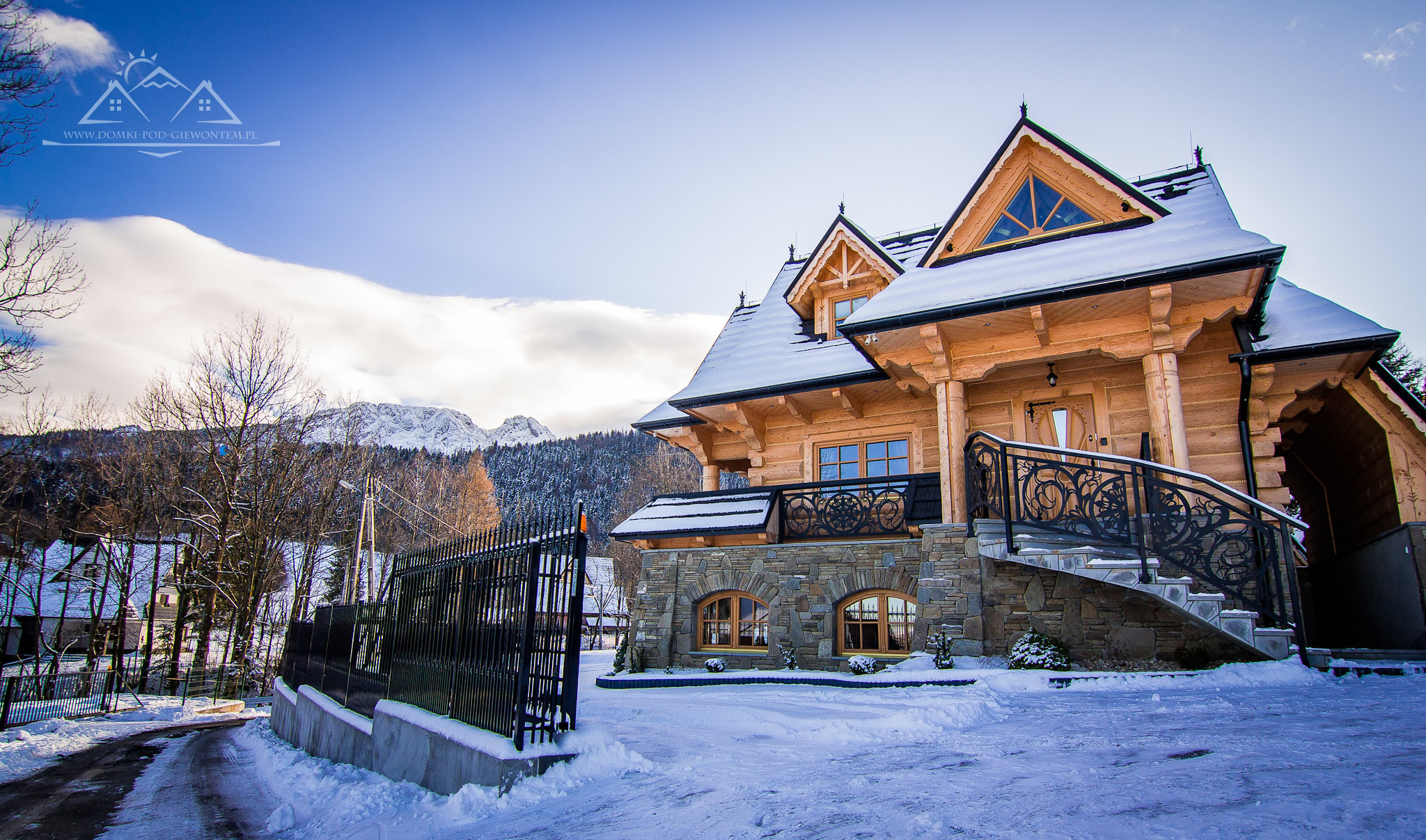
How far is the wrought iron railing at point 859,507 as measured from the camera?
39.0 feet

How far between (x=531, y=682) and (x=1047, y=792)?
11.5ft

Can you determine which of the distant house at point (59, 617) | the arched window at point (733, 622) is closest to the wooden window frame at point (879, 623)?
the arched window at point (733, 622)

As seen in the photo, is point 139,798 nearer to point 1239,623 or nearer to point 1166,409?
point 1239,623

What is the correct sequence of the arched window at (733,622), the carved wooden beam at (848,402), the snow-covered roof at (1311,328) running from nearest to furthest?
1. the snow-covered roof at (1311,328)
2. the arched window at (733,622)
3. the carved wooden beam at (848,402)

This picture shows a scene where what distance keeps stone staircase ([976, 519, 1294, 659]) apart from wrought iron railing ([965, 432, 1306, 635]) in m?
0.12

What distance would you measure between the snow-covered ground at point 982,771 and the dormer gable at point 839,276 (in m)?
9.36

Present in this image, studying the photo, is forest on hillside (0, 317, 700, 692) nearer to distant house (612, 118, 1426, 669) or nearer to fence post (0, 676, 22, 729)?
fence post (0, 676, 22, 729)

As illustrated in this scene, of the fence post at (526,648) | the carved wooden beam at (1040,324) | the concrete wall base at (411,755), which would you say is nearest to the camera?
the concrete wall base at (411,755)

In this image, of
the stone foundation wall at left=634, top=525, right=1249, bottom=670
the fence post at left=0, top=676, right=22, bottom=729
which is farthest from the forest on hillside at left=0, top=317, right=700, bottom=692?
the stone foundation wall at left=634, top=525, right=1249, bottom=670

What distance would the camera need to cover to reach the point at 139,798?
939cm

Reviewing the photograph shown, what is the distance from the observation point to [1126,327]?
11.0m

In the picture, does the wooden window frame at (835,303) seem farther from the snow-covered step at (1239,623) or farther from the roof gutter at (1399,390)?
the snow-covered step at (1239,623)

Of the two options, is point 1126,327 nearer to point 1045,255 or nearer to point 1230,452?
point 1045,255

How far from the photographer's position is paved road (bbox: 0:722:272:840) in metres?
7.42
